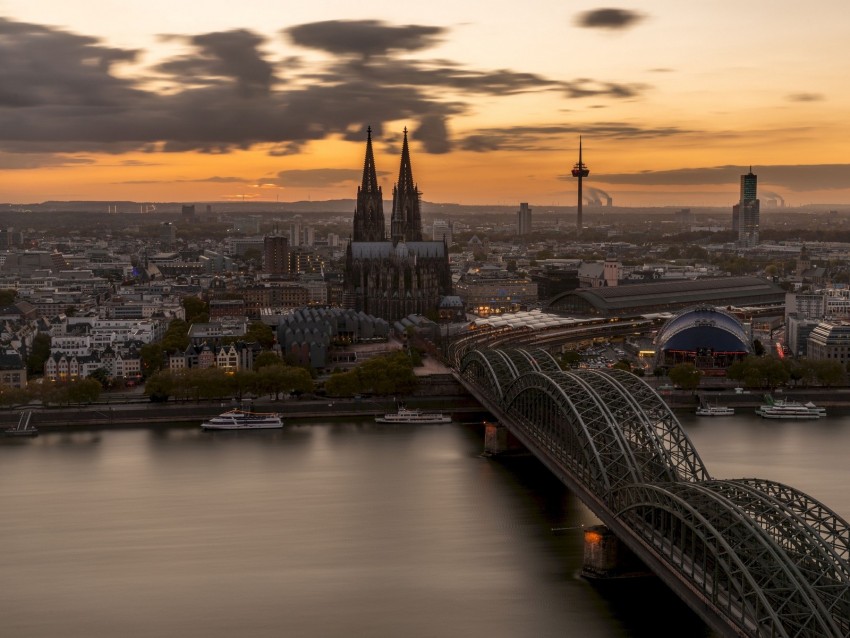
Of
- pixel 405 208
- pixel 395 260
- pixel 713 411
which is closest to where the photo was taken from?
pixel 713 411

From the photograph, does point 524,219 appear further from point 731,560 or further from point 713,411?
point 731,560

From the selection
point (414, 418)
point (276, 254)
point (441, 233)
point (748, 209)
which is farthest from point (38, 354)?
point (748, 209)

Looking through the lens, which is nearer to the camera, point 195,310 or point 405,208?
point 195,310

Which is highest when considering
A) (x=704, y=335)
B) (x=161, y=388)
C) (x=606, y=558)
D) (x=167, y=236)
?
(x=167, y=236)

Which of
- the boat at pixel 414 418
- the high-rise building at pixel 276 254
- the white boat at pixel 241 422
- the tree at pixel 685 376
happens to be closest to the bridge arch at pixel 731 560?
the boat at pixel 414 418

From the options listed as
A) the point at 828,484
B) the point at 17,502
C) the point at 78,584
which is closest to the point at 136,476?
the point at 17,502

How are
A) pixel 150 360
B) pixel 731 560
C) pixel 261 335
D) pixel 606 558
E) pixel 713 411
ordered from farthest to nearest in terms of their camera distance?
pixel 261 335
pixel 150 360
pixel 713 411
pixel 606 558
pixel 731 560

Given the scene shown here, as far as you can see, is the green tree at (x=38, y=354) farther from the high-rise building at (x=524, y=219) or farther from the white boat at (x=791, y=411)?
the high-rise building at (x=524, y=219)
